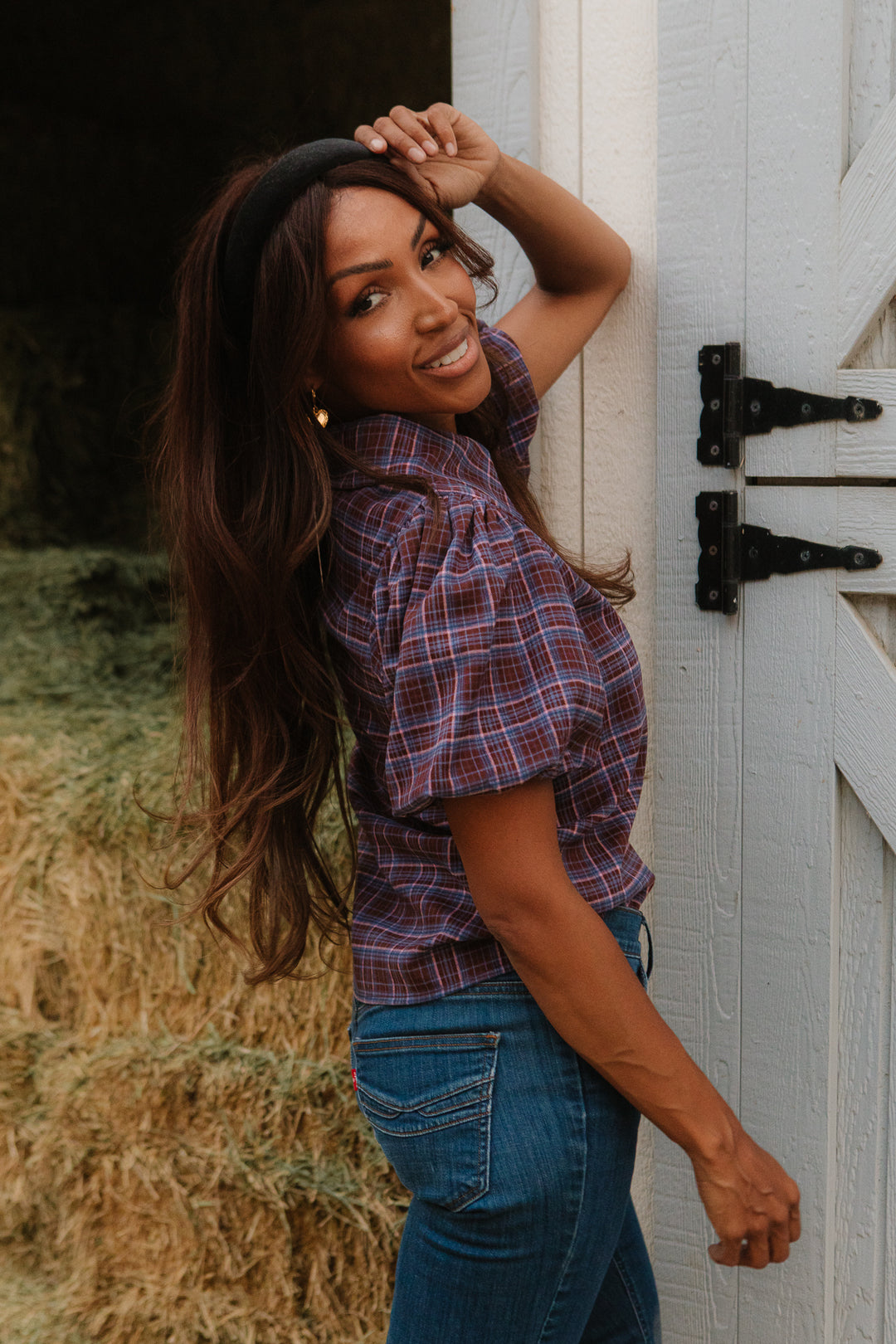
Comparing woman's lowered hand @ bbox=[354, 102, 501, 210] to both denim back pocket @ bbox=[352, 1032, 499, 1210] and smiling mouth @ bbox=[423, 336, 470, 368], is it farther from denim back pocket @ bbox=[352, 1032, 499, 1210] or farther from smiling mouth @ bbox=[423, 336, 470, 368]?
denim back pocket @ bbox=[352, 1032, 499, 1210]

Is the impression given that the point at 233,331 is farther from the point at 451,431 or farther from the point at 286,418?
the point at 451,431

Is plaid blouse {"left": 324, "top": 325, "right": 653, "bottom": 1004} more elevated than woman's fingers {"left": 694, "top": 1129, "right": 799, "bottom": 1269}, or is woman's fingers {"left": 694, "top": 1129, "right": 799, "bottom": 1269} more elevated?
plaid blouse {"left": 324, "top": 325, "right": 653, "bottom": 1004}

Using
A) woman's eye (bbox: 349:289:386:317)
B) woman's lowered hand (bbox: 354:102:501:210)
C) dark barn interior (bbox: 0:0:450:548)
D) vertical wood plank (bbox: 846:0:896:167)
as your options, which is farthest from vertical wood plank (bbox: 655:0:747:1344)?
dark barn interior (bbox: 0:0:450:548)

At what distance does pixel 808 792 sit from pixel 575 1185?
50 centimetres

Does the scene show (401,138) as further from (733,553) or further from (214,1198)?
(214,1198)

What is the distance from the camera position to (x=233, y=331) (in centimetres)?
101

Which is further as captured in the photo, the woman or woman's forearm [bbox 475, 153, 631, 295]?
woman's forearm [bbox 475, 153, 631, 295]

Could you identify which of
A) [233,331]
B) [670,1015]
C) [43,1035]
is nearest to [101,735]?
[43,1035]

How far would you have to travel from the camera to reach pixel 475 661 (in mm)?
888

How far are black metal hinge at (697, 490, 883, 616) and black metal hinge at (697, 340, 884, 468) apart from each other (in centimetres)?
4

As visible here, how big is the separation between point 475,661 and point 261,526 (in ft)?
0.77

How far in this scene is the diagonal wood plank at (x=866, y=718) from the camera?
1.21m

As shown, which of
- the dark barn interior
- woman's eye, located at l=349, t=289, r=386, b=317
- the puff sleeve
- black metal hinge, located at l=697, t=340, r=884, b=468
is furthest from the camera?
the dark barn interior

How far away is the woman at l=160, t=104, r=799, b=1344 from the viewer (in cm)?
91
